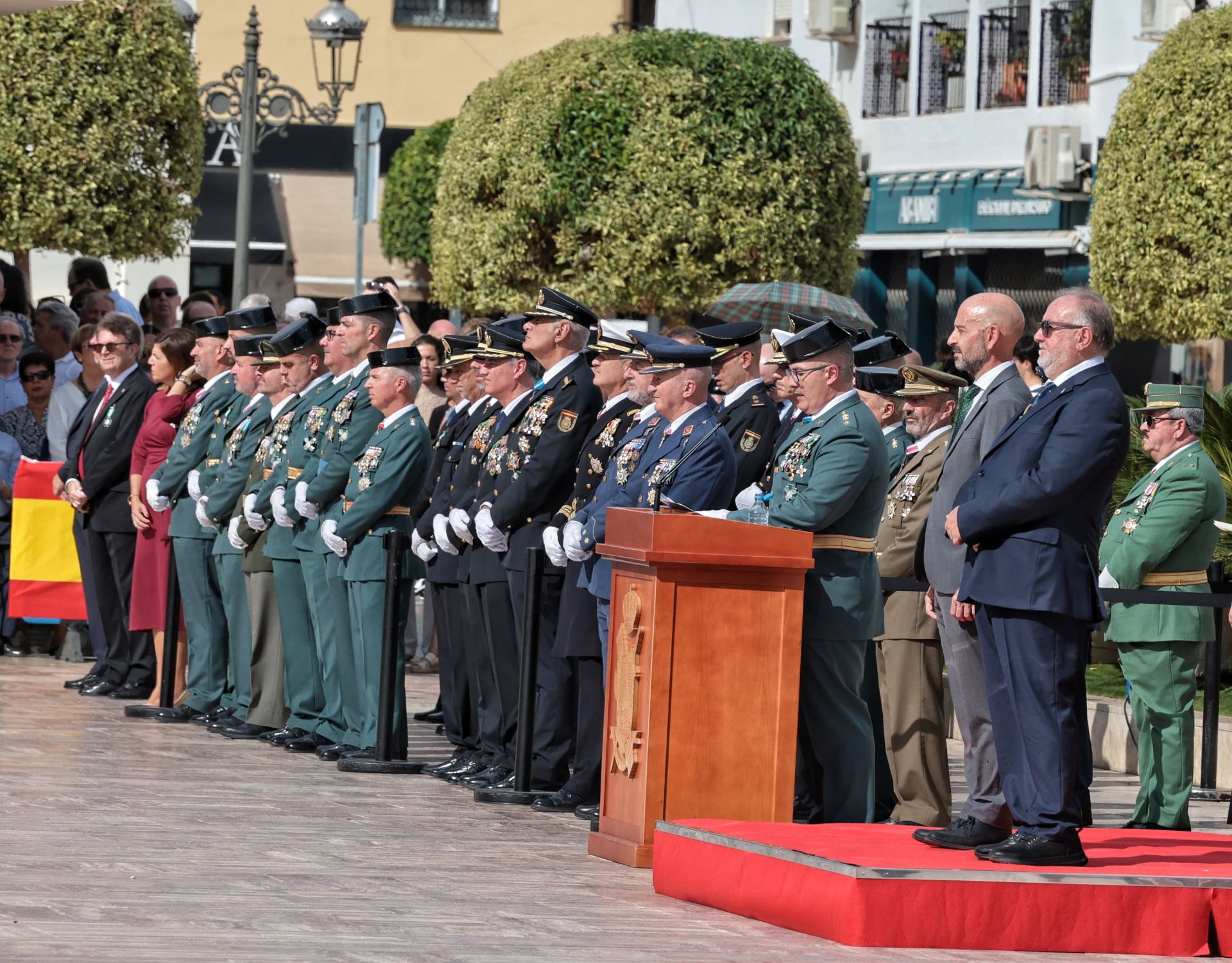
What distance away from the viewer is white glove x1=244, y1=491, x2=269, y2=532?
11375 mm

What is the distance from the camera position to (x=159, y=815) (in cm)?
892

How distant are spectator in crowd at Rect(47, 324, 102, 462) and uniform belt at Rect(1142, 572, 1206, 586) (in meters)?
7.56

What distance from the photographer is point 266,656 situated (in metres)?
11.7

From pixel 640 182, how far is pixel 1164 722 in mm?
15182

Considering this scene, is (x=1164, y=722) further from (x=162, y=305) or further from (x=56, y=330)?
(x=162, y=305)

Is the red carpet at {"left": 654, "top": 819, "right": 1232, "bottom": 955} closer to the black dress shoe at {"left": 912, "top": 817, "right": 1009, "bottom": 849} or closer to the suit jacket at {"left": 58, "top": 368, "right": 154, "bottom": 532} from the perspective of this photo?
the black dress shoe at {"left": 912, "top": 817, "right": 1009, "bottom": 849}

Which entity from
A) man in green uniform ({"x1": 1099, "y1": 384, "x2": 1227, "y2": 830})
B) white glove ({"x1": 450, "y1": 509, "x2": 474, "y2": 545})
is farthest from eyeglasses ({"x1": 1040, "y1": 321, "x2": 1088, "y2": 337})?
white glove ({"x1": 450, "y1": 509, "x2": 474, "y2": 545})

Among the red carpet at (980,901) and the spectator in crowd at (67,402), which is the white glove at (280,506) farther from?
the red carpet at (980,901)

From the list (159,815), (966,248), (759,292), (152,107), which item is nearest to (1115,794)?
(159,815)

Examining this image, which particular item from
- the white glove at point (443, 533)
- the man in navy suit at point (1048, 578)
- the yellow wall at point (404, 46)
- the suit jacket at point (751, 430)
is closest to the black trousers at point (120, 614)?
the white glove at point (443, 533)

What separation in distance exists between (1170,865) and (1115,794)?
385cm

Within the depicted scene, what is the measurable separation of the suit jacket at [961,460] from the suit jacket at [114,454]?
6.27m

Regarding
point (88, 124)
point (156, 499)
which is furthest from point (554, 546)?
point (88, 124)

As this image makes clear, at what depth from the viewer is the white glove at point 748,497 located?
32.5 feet
